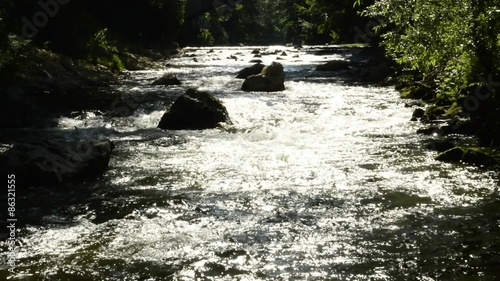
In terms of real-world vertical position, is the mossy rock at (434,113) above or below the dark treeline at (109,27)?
below

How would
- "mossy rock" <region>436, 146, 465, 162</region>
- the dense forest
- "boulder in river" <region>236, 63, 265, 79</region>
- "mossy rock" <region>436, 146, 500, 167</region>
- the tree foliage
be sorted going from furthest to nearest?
1. "boulder in river" <region>236, 63, 265, 79</region>
2. the dense forest
3. the tree foliage
4. "mossy rock" <region>436, 146, 465, 162</region>
5. "mossy rock" <region>436, 146, 500, 167</region>

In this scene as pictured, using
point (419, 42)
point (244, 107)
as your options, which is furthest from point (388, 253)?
point (244, 107)

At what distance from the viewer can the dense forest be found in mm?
12172

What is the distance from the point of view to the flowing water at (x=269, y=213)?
5.66m

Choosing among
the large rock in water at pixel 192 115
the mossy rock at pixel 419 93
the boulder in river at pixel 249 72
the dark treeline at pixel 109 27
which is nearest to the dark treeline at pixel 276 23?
the dark treeline at pixel 109 27

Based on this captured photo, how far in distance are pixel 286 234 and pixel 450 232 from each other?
203 cm

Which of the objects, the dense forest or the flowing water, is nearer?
the flowing water

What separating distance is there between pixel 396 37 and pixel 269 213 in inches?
382

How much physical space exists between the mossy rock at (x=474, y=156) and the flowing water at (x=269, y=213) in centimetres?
30

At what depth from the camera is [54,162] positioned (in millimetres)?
9062

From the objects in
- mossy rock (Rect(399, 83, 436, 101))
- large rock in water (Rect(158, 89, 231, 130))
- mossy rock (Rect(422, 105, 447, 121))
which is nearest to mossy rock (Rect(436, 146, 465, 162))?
mossy rock (Rect(422, 105, 447, 121))

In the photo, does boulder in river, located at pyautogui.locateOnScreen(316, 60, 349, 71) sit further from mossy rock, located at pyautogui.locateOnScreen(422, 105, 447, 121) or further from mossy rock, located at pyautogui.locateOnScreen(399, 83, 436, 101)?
mossy rock, located at pyautogui.locateOnScreen(422, 105, 447, 121)

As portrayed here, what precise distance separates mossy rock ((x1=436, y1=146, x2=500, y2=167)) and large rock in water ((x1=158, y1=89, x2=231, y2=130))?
6201mm

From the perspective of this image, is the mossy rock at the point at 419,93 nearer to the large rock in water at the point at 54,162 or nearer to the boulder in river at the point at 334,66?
the boulder in river at the point at 334,66
